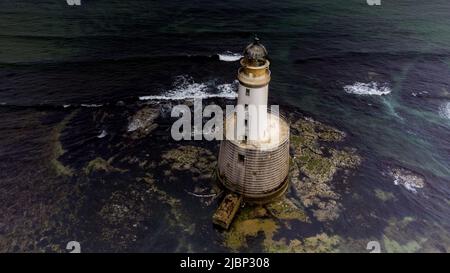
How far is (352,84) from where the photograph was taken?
53.4m

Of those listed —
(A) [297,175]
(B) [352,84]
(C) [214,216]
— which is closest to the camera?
(C) [214,216]

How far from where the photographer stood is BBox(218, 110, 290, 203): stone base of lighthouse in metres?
32.5

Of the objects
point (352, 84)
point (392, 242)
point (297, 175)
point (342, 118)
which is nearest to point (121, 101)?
point (297, 175)

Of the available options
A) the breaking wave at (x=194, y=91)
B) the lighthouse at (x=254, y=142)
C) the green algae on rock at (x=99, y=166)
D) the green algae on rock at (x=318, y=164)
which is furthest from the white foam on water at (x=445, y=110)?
the green algae on rock at (x=99, y=166)

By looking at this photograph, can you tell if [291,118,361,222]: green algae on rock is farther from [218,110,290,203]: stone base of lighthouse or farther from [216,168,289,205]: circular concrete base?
[218,110,290,203]: stone base of lighthouse

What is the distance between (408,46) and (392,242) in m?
38.6

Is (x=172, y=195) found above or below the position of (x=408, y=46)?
below

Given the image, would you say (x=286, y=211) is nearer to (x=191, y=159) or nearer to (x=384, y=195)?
(x=384, y=195)

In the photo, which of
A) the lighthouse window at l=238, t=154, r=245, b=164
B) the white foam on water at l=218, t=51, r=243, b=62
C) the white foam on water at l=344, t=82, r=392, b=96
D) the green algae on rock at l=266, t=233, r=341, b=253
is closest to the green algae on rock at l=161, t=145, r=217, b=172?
the lighthouse window at l=238, t=154, r=245, b=164

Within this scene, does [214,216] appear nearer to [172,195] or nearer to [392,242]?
[172,195]

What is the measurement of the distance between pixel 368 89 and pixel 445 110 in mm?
9201

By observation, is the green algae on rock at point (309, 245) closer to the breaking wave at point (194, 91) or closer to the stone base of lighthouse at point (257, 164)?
the stone base of lighthouse at point (257, 164)

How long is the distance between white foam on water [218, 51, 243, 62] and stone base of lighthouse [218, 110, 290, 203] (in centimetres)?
2352

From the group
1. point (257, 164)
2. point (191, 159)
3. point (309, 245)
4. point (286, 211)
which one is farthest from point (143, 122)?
point (309, 245)
